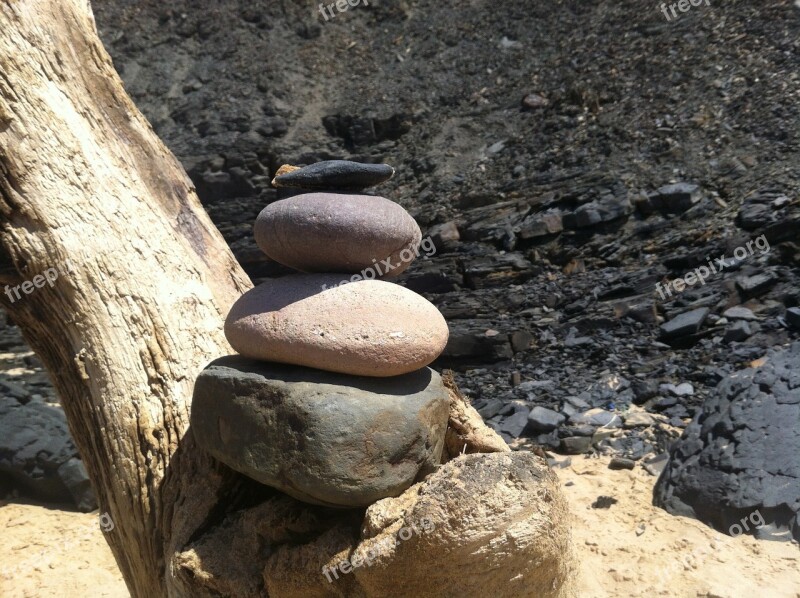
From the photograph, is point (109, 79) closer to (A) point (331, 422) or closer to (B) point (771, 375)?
(A) point (331, 422)

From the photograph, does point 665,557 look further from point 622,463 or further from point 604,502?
point 622,463

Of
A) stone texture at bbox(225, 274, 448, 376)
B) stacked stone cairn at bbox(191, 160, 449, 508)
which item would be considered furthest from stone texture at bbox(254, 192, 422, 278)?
stone texture at bbox(225, 274, 448, 376)

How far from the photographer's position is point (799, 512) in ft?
14.5

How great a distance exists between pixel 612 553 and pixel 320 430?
2.98 metres

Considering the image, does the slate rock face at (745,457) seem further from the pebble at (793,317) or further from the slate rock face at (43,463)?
the slate rock face at (43,463)

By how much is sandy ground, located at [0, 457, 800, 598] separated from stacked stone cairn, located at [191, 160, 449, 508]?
88.2 inches

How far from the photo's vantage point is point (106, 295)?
127 inches

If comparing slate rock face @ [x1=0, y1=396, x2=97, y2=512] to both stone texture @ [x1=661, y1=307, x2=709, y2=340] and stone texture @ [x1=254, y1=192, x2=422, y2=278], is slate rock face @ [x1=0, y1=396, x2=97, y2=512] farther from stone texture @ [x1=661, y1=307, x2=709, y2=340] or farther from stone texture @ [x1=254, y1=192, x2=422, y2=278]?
stone texture @ [x1=661, y1=307, x2=709, y2=340]

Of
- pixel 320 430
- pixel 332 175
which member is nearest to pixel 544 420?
pixel 332 175

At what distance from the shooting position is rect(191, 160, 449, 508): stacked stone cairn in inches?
95.4

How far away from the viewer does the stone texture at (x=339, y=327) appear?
100 inches

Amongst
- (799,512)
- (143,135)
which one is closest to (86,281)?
(143,135)

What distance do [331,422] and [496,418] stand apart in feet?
15.6

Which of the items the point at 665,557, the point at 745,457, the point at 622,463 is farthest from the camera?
the point at 622,463
